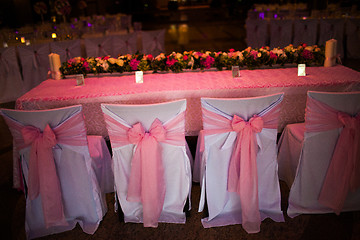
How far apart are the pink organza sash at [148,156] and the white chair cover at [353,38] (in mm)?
5503

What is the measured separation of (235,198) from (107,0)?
13.5 meters

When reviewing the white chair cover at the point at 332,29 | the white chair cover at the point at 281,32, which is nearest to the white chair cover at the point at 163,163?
the white chair cover at the point at 281,32

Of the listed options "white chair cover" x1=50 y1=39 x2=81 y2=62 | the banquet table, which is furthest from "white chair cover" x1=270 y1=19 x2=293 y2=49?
"white chair cover" x1=50 y1=39 x2=81 y2=62

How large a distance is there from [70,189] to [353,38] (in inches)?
241

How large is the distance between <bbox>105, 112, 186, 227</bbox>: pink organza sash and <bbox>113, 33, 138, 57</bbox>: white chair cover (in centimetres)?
360

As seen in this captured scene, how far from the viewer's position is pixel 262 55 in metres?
3.02

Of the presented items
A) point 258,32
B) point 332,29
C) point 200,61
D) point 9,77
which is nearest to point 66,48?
point 9,77

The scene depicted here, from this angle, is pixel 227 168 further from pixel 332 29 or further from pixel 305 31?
pixel 332 29

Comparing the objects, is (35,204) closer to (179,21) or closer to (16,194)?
(16,194)

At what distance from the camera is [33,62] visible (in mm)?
4578

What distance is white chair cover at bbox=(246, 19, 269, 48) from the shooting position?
6.29m

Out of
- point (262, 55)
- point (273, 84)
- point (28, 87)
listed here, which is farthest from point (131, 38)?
point (273, 84)

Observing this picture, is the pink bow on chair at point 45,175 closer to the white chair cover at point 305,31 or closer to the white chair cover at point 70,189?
the white chair cover at point 70,189

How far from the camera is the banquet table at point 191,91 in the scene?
249 centimetres
